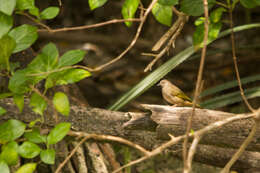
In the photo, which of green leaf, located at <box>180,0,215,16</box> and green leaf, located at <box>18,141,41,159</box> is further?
green leaf, located at <box>180,0,215,16</box>

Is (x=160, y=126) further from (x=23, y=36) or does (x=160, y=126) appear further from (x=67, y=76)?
(x=23, y=36)

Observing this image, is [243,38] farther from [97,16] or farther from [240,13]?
[97,16]

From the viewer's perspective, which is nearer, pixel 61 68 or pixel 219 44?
pixel 61 68

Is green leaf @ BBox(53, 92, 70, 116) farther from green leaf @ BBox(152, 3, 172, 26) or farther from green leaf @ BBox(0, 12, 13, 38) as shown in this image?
green leaf @ BBox(152, 3, 172, 26)

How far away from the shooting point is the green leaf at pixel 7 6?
1929 millimetres

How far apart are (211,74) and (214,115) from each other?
150 inches

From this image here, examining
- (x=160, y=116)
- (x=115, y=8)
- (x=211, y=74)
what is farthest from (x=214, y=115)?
(x=115, y=8)

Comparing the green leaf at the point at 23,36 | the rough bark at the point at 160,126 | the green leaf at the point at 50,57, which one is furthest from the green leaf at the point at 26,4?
the rough bark at the point at 160,126

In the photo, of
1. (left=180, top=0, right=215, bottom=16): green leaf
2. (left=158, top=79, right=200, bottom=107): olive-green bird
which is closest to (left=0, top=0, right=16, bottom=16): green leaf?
(left=180, top=0, right=215, bottom=16): green leaf

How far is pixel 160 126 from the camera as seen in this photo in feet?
8.33

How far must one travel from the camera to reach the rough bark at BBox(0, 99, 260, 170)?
2465 mm

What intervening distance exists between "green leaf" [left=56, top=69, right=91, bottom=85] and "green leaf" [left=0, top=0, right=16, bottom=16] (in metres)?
0.46

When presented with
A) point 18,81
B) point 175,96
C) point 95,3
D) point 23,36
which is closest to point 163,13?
point 95,3

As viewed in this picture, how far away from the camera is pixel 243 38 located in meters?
6.73
